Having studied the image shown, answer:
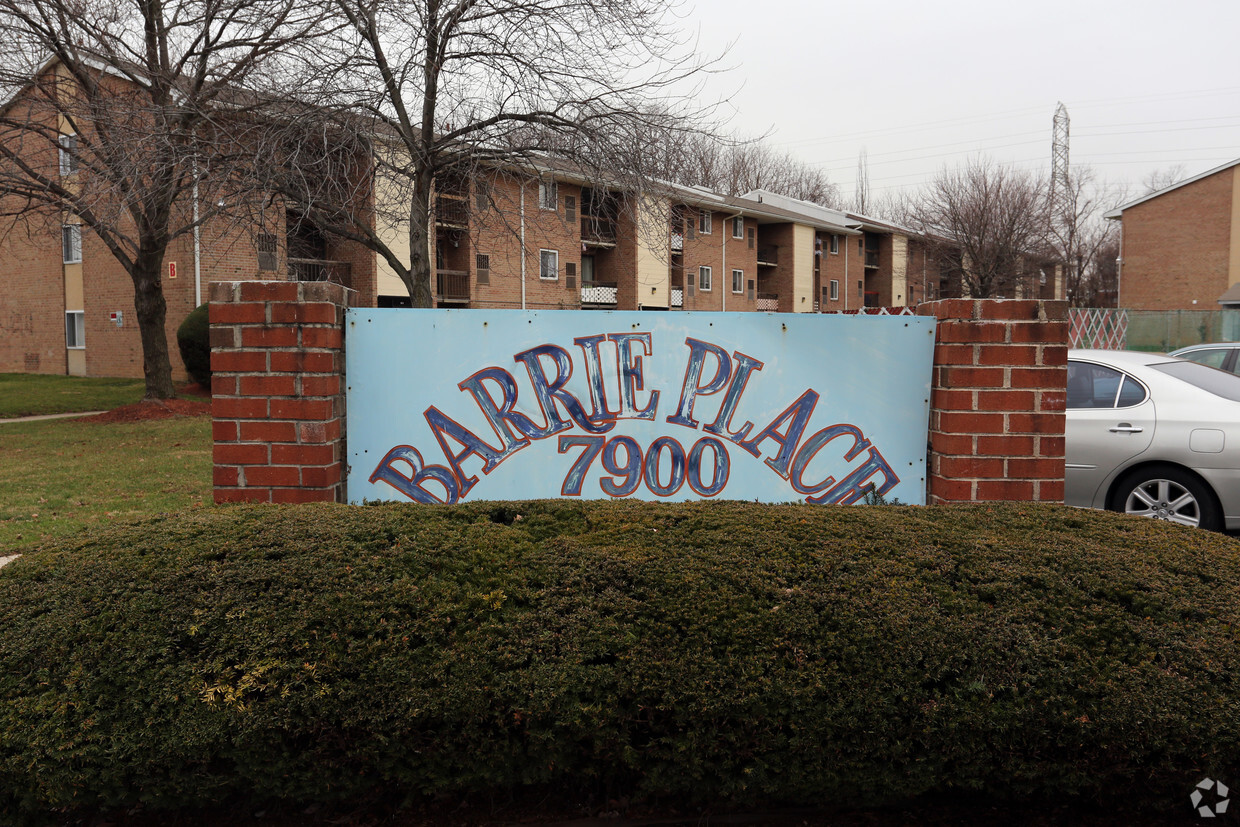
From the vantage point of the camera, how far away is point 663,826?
8.96 feet

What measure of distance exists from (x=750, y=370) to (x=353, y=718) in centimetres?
235

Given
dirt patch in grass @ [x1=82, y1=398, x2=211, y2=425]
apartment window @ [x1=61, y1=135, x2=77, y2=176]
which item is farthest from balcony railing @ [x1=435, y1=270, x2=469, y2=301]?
dirt patch in grass @ [x1=82, y1=398, x2=211, y2=425]

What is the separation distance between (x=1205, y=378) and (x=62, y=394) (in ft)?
79.5

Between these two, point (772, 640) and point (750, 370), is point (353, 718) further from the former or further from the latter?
point (750, 370)

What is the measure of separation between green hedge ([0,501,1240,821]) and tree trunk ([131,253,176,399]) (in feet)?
61.1

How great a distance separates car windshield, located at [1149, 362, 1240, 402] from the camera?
300 inches

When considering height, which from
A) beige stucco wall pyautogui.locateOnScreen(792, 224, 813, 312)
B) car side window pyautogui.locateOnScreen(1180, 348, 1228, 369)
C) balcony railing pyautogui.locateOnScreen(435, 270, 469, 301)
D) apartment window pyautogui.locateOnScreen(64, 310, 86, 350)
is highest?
beige stucco wall pyautogui.locateOnScreen(792, 224, 813, 312)

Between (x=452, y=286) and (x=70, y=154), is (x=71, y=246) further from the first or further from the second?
(x=70, y=154)

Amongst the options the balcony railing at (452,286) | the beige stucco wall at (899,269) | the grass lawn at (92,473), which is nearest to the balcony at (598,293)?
the balcony railing at (452,286)

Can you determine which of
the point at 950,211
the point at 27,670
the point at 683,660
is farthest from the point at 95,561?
the point at 950,211

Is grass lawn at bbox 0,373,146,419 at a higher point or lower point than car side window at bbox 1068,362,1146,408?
lower

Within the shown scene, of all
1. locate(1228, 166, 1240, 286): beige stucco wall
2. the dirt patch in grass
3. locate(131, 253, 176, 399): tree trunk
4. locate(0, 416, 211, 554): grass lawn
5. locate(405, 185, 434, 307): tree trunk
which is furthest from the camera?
locate(1228, 166, 1240, 286): beige stucco wall

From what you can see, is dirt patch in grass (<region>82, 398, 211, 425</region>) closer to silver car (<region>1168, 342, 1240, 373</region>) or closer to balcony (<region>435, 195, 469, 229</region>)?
balcony (<region>435, 195, 469, 229</region>)

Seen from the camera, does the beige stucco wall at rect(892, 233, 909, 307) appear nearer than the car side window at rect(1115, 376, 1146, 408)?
No
